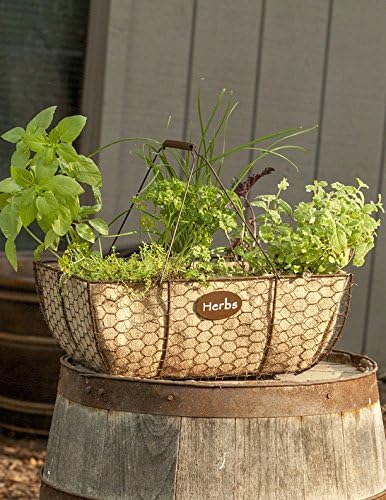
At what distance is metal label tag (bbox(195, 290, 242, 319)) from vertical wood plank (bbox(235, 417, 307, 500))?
19 centimetres

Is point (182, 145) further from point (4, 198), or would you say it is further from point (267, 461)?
point (267, 461)

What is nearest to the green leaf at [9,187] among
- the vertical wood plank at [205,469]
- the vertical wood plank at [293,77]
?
the vertical wood plank at [205,469]

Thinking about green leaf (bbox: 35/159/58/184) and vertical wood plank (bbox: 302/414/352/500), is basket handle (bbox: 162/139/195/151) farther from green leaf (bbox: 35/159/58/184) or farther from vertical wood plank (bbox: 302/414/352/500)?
vertical wood plank (bbox: 302/414/352/500)

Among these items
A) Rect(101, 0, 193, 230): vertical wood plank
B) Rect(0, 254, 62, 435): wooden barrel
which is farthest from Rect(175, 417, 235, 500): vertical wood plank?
Rect(101, 0, 193, 230): vertical wood plank

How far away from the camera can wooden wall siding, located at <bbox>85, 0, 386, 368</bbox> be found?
3.38 m

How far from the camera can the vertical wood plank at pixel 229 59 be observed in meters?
3.46

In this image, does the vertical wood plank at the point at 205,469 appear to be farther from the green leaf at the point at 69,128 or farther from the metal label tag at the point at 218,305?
the green leaf at the point at 69,128

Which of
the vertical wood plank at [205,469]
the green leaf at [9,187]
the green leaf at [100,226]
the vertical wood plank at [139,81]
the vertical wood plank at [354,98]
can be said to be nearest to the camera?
the vertical wood plank at [205,469]

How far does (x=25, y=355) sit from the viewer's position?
324 centimetres

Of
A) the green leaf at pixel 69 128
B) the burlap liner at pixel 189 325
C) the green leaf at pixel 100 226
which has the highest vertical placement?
the green leaf at pixel 69 128

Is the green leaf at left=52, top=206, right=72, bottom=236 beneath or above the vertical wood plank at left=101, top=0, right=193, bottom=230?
beneath

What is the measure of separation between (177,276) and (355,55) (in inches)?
84.3

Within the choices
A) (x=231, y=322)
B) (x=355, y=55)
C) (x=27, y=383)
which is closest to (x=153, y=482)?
(x=231, y=322)

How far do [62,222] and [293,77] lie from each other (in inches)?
78.8
